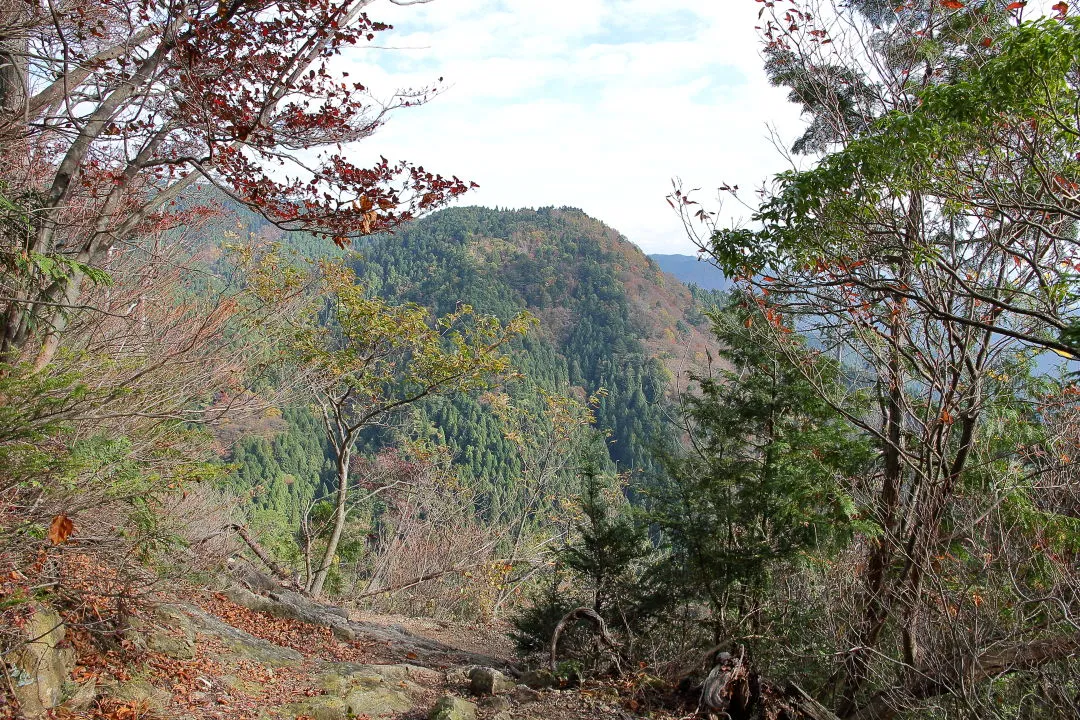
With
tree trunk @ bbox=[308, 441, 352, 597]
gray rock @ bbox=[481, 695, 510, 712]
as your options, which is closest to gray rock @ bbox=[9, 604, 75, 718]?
gray rock @ bbox=[481, 695, 510, 712]

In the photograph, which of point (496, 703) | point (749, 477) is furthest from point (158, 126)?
point (749, 477)

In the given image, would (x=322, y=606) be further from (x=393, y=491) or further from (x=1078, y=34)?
(x=1078, y=34)

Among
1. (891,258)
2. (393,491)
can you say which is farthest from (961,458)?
(393,491)

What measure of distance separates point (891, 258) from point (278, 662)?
232 inches

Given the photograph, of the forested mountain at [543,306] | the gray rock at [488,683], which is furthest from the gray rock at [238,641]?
the forested mountain at [543,306]

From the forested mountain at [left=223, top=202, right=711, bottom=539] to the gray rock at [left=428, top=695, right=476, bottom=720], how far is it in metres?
48.3

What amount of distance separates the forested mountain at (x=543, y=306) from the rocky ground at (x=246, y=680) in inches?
1795

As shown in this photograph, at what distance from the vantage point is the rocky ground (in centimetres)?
365

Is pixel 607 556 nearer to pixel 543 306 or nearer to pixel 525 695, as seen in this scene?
pixel 525 695

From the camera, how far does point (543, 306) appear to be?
107 m

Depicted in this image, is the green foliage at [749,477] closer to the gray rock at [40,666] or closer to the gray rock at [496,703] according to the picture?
the gray rock at [496,703]

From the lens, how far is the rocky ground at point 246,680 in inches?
144

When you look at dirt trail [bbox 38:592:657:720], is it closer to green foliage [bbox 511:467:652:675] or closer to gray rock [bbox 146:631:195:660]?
gray rock [bbox 146:631:195:660]

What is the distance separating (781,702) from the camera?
445cm
